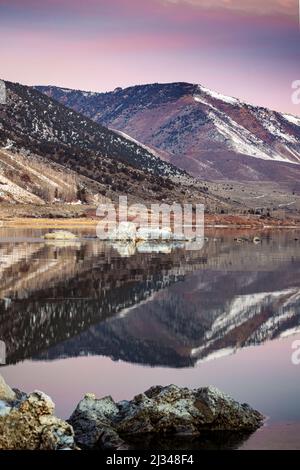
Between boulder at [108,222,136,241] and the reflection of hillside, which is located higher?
boulder at [108,222,136,241]

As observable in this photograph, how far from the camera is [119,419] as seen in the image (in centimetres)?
1468

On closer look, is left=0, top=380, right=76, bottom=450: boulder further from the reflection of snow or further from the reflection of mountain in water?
the reflection of snow

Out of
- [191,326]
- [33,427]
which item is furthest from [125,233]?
[33,427]

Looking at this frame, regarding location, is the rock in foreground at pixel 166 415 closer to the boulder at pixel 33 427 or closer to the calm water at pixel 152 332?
the calm water at pixel 152 332

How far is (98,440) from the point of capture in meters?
13.7

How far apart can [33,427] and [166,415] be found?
3.00 metres

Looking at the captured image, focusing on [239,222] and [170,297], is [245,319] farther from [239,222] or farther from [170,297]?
[239,222]

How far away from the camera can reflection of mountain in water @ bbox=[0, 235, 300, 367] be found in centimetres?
2255

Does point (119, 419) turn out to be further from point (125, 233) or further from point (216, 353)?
point (125, 233)

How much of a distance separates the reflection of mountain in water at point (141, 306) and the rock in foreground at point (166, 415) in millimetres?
5402

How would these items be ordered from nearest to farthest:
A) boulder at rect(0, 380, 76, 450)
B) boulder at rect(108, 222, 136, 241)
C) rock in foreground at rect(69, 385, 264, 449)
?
1. boulder at rect(0, 380, 76, 450)
2. rock in foreground at rect(69, 385, 264, 449)
3. boulder at rect(108, 222, 136, 241)

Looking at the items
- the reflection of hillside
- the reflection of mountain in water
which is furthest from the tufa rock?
the reflection of hillside
